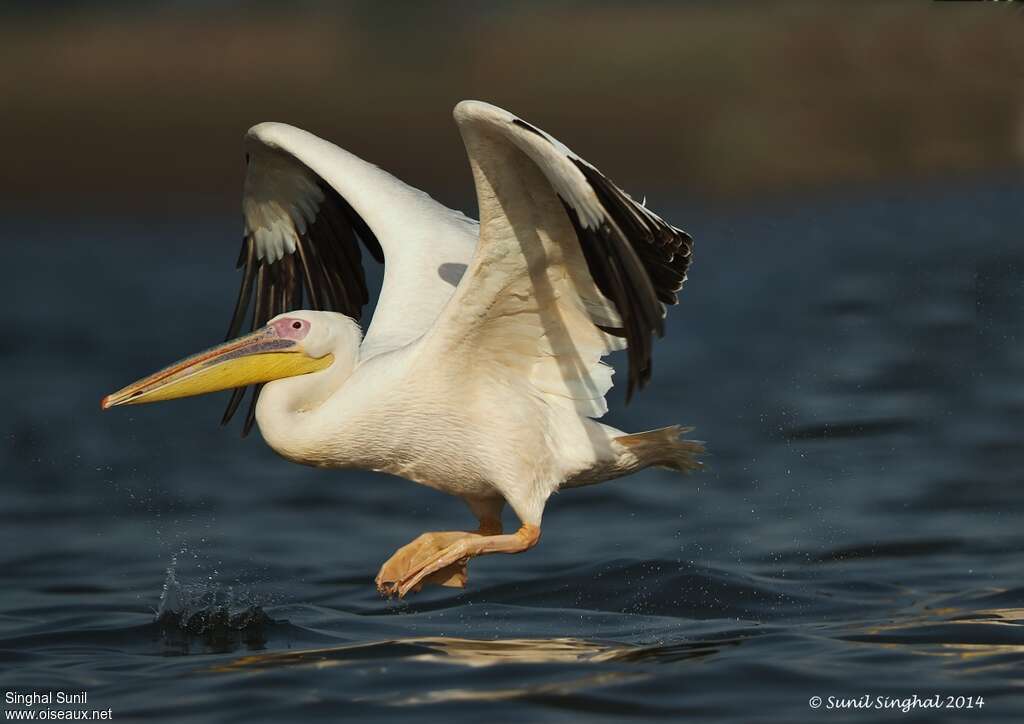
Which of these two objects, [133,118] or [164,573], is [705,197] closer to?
[133,118]

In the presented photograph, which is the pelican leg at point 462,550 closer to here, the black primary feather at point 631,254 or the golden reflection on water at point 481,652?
the golden reflection on water at point 481,652

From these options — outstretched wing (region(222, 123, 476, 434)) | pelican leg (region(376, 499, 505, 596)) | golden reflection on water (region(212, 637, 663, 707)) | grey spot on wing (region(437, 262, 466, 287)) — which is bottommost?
golden reflection on water (region(212, 637, 663, 707))

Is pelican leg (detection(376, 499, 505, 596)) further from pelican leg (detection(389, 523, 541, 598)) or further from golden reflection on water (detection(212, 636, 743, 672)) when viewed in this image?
golden reflection on water (detection(212, 636, 743, 672))

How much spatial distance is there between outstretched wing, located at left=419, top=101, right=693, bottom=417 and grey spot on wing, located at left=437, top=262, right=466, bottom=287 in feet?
3.25

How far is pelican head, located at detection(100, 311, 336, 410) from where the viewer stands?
7.71 m

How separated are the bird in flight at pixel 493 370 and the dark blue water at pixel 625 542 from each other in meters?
0.71

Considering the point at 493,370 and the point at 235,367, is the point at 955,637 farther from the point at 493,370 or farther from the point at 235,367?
the point at 235,367

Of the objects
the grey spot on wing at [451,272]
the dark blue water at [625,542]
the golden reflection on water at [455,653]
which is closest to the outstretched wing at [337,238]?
the grey spot on wing at [451,272]

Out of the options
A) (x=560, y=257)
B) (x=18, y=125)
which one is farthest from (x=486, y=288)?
(x=18, y=125)

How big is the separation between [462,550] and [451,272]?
5.42ft

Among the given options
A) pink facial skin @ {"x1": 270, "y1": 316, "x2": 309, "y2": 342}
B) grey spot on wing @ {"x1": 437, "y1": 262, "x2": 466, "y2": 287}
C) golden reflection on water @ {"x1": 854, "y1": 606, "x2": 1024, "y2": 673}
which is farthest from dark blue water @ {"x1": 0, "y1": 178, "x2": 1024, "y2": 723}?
grey spot on wing @ {"x1": 437, "y1": 262, "x2": 466, "y2": 287}

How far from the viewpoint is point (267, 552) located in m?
11.0

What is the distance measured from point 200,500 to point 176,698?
18.0 feet

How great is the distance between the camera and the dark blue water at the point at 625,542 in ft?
Answer: 24.0
